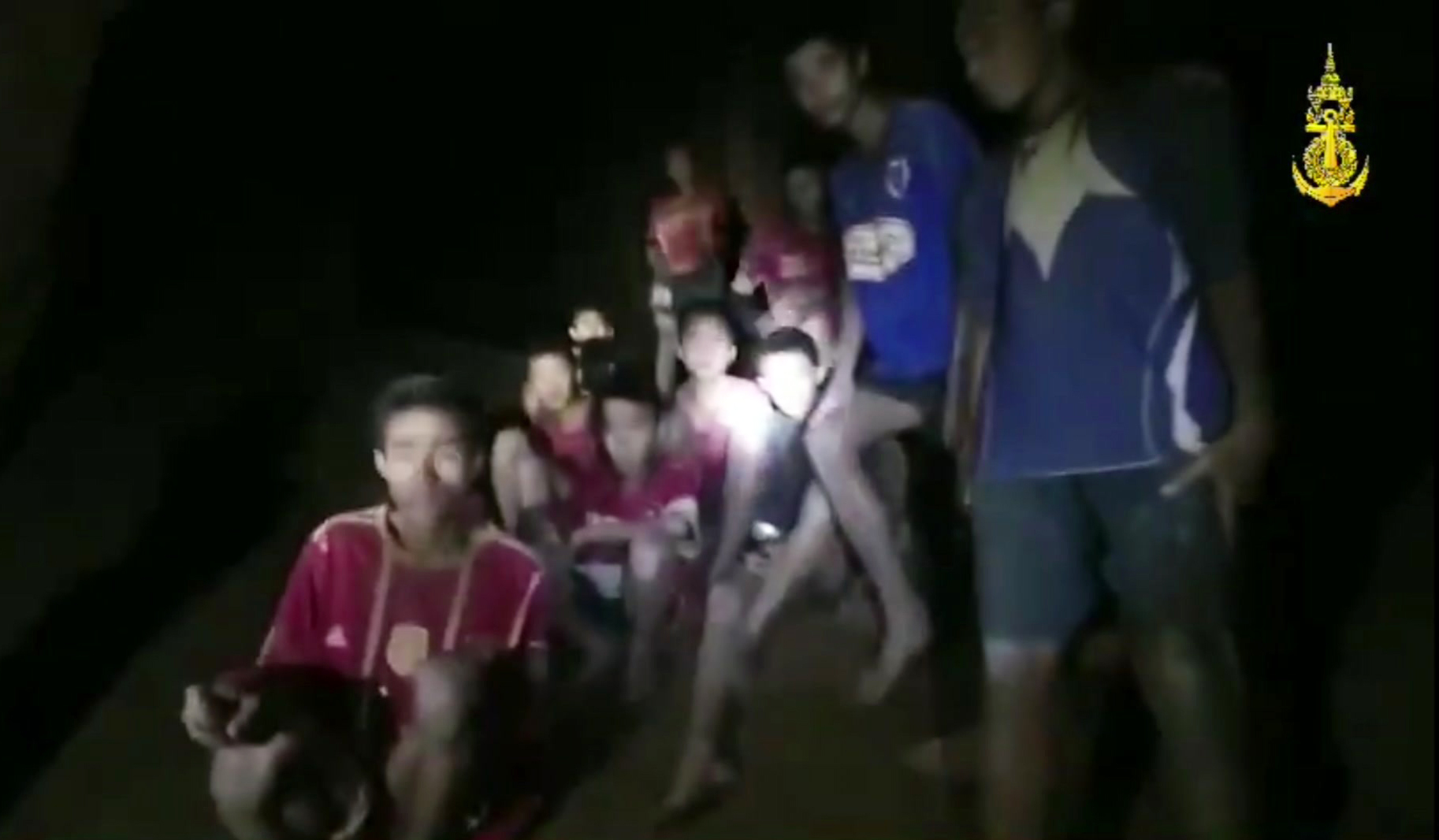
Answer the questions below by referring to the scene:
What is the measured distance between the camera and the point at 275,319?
163 cm

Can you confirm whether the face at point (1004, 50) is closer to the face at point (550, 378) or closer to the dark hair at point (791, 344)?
the dark hair at point (791, 344)

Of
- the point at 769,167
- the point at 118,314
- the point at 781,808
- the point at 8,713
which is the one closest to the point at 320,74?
the point at 118,314

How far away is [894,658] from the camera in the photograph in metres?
1.57

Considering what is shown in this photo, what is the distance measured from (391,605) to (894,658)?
0.39 meters

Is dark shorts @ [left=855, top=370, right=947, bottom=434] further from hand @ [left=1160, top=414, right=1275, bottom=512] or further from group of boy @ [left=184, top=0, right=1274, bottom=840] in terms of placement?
hand @ [left=1160, top=414, right=1275, bottom=512]

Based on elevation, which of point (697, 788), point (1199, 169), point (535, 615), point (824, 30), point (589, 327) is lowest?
point (697, 788)

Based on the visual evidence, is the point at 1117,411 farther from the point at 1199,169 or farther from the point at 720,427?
the point at 720,427

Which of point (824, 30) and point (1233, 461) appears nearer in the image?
point (1233, 461)

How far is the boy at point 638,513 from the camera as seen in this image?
1.59m

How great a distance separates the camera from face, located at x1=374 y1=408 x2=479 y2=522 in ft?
5.19

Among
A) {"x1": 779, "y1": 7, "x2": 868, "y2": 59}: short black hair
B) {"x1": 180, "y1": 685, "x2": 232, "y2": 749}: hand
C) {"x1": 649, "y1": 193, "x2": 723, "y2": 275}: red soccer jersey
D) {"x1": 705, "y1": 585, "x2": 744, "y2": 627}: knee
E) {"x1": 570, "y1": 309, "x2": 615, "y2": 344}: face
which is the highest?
{"x1": 779, "y1": 7, "x2": 868, "y2": 59}: short black hair

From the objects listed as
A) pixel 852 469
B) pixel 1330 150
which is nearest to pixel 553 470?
pixel 852 469

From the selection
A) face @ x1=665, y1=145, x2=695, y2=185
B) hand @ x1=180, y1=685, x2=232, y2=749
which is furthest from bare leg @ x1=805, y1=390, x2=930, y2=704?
hand @ x1=180, y1=685, x2=232, y2=749

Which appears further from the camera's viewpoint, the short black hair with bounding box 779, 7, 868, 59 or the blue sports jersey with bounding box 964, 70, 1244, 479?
the short black hair with bounding box 779, 7, 868, 59
